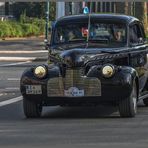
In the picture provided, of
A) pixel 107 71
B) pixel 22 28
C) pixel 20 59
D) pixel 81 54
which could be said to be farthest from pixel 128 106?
pixel 22 28

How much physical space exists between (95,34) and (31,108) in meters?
2.19

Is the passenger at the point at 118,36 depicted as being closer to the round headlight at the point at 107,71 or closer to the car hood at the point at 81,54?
the car hood at the point at 81,54

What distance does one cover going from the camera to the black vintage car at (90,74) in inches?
467

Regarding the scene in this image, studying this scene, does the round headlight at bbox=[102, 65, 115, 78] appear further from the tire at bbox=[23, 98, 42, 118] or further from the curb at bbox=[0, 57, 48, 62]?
the curb at bbox=[0, 57, 48, 62]

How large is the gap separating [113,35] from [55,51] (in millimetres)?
1312

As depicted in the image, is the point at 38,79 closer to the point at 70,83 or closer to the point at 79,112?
the point at 70,83

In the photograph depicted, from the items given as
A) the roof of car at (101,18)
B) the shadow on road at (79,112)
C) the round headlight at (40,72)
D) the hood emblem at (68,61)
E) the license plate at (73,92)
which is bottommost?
the shadow on road at (79,112)

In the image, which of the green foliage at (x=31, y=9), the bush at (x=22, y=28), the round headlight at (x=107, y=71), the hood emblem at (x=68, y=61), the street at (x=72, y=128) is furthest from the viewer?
the green foliage at (x=31, y=9)

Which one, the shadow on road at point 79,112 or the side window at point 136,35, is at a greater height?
the side window at point 136,35

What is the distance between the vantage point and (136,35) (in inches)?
553

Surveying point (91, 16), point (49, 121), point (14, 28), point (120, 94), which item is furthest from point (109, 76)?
point (14, 28)

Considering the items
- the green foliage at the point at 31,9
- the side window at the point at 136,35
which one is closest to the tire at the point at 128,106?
the side window at the point at 136,35

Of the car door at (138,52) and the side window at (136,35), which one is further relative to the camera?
the side window at (136,35)

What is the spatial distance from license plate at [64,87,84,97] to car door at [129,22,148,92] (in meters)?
1.59
